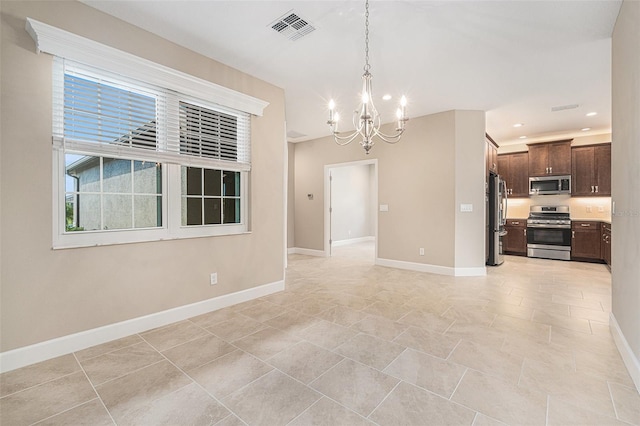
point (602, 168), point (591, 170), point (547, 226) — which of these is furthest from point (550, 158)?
point (547, 226)

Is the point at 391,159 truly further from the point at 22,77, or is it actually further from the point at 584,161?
the point at 22,77

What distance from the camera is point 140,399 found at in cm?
178

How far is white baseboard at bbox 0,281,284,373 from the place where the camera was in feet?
6.98

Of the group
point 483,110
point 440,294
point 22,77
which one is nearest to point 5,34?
point 22,77

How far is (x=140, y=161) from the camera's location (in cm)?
278

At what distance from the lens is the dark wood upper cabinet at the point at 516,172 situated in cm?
696

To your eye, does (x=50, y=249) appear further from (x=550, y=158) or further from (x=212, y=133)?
(x=550, y=158)

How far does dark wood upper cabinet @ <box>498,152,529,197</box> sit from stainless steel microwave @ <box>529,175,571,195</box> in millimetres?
135

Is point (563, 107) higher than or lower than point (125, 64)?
higher

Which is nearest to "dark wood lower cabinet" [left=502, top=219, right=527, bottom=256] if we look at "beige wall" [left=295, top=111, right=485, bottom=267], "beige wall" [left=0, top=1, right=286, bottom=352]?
"beige wall" [left=295, top=111, right=485, bottom=267]

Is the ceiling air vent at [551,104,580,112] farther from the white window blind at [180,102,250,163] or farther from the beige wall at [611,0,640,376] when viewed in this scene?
the white window blind at [180,102,250,163]

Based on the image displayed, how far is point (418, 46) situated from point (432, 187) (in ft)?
8.92

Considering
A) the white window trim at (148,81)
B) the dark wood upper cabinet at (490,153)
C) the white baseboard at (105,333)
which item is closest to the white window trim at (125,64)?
the white window trim at (148,81)

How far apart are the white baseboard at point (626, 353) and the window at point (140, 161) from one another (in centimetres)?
359
